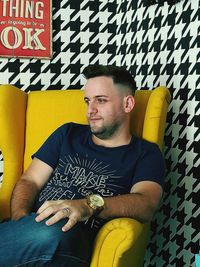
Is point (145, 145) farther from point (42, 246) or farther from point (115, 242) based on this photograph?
point (42, 246)

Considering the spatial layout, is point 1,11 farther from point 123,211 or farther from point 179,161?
point 123,211

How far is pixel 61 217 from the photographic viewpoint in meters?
1.28

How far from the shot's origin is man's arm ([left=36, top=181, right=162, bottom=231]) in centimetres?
129

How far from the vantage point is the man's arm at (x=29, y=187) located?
1627 mm

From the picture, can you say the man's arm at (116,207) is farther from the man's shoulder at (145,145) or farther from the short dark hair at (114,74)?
the short dark hair at (114,74)

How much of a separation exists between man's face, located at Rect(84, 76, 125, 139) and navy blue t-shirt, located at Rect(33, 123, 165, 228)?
8cm

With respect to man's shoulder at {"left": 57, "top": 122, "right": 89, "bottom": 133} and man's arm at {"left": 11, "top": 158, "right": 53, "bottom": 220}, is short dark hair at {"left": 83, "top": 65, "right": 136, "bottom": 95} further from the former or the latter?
man's arm at {"left": 11, "top": 158, "right": 53, "bottom": 220}

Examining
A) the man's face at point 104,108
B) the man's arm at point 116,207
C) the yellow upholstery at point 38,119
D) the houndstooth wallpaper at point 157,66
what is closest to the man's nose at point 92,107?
the man's face at point 104,108

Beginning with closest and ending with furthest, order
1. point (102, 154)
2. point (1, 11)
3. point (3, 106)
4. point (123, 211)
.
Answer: point (123, 211)
point (102, 154)
point (3, 106)
point (1, 11)

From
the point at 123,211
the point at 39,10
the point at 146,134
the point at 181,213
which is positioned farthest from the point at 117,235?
the point at 39,10

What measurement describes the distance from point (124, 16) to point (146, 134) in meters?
0.99

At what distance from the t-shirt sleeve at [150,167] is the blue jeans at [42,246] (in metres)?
0.38

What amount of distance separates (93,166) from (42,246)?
1.68ft

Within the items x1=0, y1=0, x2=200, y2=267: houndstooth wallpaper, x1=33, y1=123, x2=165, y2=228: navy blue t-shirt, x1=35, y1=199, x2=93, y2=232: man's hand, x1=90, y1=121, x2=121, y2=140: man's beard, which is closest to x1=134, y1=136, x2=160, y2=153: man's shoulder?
x1=33, y1=123, x2=165, y2=228: navy blue t-shirt
